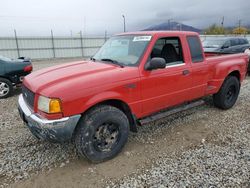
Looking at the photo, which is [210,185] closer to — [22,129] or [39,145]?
[39,145]

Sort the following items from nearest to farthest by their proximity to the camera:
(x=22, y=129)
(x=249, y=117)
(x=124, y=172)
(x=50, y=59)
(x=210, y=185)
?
(x=210, y=185)
(x=124, y=172)
(x=22, y=129)
(x=249, y=117)
(x=50, y=59)

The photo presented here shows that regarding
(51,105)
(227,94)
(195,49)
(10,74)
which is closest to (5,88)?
(10,74)

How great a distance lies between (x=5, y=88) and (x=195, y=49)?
5892 mm

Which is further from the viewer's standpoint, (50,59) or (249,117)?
(50,59)

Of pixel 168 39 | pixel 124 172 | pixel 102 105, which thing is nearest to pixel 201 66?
pixel 168 39

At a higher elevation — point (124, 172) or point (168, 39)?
point (168, 39)

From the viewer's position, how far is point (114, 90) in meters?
3.10

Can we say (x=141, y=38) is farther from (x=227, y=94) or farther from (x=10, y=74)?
(x=10, y=74)

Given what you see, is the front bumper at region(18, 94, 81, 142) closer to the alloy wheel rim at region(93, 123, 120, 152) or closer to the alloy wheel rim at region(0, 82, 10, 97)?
the alloy wheel rim at region(93, 123, 120, 152)

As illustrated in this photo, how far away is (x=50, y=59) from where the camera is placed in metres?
22.4

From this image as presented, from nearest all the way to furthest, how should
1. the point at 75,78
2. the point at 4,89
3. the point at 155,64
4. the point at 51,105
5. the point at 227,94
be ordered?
the point at 51,105, the point at 75,78, the point at 155,64, the point at 227,94, the point at 4,89

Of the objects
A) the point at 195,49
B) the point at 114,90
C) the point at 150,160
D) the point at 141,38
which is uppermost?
the point at 141,38

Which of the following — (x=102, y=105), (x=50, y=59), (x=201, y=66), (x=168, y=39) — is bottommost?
(x=50, y=59)

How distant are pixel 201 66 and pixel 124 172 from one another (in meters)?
2.70
